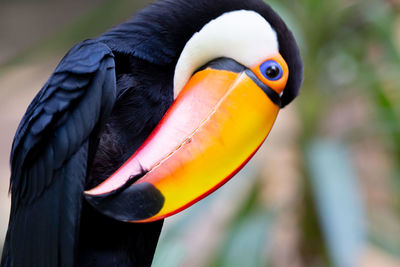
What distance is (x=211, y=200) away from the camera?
96.7 inches

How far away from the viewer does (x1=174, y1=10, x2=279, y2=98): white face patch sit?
1.40 metres

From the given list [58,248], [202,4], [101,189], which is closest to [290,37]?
[202,4]

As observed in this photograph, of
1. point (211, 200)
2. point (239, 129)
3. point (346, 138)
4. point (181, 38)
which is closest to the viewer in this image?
point (239, 129)

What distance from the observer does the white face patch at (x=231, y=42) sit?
1402 millimetres

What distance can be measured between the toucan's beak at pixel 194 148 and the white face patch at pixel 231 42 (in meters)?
0.03

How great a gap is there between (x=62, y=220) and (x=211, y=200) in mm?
1226

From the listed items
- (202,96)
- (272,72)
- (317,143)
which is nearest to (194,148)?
(202,96)

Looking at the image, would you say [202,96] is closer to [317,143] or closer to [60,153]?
[60,153]

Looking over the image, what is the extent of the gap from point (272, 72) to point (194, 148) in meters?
0.27

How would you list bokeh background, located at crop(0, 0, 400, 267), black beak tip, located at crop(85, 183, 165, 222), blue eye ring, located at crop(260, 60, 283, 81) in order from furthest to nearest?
→ bokeh background, located at crop(0, 0, 400, 267) → blue eye ring, located at crop(260, 60, 283, 81) → black beak tip, located at crop(85, 183, 165, 222)

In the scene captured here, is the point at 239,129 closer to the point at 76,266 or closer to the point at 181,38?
the point at 181,38

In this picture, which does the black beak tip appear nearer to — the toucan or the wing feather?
the toucan

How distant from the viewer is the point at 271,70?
139cm

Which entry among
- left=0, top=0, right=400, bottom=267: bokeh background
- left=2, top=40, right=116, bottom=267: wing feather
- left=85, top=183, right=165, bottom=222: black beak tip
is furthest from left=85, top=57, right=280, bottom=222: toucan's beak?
left=0, top=0, right=400, bottom=267: bokeh background
